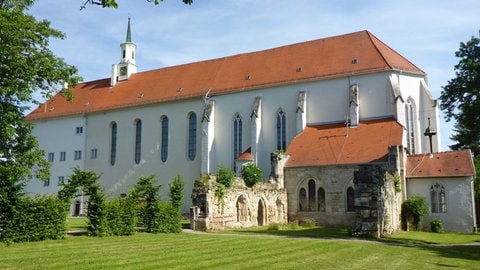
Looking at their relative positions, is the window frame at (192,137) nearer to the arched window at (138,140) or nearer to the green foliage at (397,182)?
the arched window at (138,140)

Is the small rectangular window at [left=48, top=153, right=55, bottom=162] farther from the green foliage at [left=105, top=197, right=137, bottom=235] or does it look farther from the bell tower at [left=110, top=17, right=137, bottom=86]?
the green foliage at [left=105, top=197, right=137, bottom=235]

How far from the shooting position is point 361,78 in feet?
123

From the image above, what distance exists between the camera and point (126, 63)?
54.0m

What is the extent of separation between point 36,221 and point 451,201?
2278 centimetres

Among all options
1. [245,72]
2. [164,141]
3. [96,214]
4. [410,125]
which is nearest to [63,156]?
[164,141]

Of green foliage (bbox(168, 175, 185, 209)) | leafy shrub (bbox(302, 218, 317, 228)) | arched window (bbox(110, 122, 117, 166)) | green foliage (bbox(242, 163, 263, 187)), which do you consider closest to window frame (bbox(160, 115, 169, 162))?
arched window (bbox(110, 122, 117, 166))

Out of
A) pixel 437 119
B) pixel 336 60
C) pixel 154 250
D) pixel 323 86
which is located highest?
pixel 336 60

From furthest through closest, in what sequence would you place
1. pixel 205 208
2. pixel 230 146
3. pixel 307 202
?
pixel 230 146
pixel 307 202
pixel 205 208

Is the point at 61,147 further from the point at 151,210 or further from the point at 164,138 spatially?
the point at 151,210

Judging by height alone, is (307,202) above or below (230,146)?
below

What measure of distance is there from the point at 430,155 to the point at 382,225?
9701 mm

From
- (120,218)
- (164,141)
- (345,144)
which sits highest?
(164,141)

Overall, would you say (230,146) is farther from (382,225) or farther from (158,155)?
(382,225)

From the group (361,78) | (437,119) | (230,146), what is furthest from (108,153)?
(437,119)
